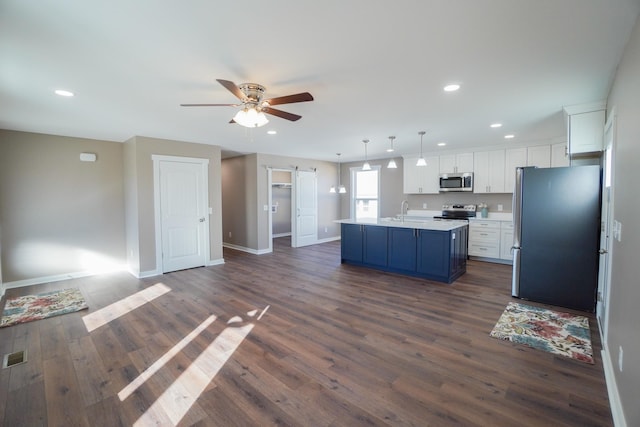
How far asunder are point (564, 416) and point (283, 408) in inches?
72.4

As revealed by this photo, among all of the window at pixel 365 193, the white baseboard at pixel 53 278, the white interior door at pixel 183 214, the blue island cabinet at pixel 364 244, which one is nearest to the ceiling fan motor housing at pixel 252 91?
the white interior door at pixel 183 214

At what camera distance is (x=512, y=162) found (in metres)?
6.04

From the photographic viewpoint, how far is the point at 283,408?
1989mm

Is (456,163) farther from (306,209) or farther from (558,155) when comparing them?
(306,209)

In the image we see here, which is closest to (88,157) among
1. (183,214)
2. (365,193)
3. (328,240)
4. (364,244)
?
(183,214)

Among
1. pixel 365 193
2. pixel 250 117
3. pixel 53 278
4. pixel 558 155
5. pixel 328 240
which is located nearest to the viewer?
pixel 250 117

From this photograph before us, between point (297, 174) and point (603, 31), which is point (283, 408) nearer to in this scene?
point (603, 31)

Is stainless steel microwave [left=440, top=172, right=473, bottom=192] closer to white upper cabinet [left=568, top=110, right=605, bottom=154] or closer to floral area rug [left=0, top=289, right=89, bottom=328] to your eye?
white upper cabinet [left=568, top=110, right=605, bottom=154]

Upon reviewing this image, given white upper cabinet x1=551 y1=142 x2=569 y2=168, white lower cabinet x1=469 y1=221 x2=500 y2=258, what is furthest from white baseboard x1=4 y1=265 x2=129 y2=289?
white upper cabinet x1=551 y1=142 x2=569 y2=168

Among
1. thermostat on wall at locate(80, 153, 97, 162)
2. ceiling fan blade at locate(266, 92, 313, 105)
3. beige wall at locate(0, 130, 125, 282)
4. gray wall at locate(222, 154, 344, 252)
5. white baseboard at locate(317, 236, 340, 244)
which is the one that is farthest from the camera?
white baseboard at locate(317, 236, 340, 244)

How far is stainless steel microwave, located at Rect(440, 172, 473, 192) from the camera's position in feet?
21.4

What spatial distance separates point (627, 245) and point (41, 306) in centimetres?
607

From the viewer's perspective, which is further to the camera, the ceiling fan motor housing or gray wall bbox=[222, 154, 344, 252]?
gray wall bbox=[222, 154, 344, 252]

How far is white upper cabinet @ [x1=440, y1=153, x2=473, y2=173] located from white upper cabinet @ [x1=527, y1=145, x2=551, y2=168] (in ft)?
3.51
